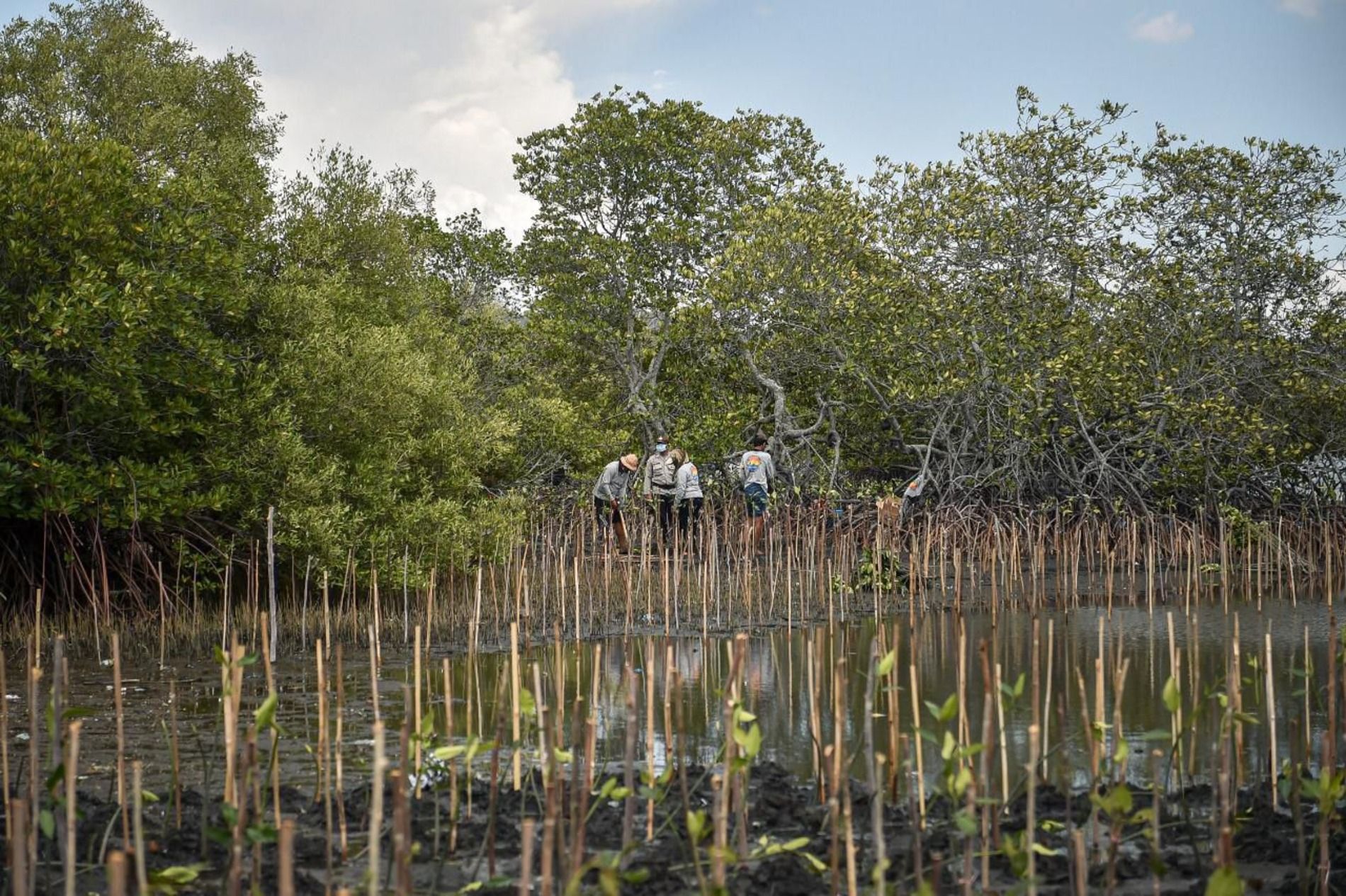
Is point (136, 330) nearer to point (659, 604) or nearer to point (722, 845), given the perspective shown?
point (659, 604)

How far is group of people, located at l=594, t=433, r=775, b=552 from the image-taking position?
18438mm

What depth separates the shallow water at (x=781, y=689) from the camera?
251 inches

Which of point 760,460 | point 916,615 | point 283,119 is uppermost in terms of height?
point 283,119

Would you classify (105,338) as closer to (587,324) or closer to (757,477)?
(757,477)

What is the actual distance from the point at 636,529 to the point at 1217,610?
8.17 meters

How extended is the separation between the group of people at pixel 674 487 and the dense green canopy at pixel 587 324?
1.58m

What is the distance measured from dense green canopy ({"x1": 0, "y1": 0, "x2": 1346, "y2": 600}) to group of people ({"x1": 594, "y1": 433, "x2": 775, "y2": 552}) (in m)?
1.58

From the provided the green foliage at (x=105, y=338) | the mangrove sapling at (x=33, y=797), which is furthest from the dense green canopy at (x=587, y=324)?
the mangrove sapling at (x=33, y=797)

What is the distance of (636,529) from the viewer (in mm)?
19391

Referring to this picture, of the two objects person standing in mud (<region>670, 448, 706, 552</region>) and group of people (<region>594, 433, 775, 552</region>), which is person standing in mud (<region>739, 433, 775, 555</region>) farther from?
person standing in mud (<region>670, 448, 706, 552</region>)

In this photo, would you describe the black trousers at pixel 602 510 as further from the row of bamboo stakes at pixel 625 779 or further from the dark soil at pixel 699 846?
the dark soil at pixel 699 846

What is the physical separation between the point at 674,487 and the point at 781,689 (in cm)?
1025

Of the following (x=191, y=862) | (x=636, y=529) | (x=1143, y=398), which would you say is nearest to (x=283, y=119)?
(x=636, y=529)

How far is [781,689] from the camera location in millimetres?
9219
